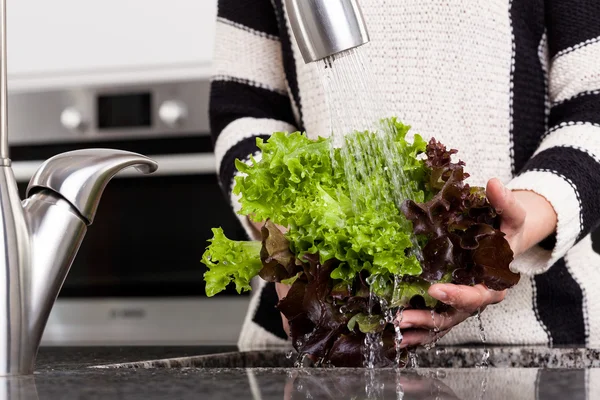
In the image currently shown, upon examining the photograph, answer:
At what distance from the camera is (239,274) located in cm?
94

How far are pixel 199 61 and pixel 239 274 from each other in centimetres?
154

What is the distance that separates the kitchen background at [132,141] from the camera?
2.31 m

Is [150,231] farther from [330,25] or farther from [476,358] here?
[330,25]

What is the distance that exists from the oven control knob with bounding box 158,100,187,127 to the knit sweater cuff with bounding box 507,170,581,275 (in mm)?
1387

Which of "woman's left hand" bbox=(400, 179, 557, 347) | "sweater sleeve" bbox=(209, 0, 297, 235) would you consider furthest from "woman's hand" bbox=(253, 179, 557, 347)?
"sweater sleeve" bbox=(209, 0, 297, 235)

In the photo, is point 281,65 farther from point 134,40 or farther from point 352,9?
point 134,40

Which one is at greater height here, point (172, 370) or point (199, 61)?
point (199, 61)

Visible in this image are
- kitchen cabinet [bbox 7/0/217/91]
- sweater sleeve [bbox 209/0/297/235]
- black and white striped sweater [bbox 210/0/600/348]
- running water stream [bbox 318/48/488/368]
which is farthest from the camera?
kitchen cabinet [bbox 7/0/217/91]

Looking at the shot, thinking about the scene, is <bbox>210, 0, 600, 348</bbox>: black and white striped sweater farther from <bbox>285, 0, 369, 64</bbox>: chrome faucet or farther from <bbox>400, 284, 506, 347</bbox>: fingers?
<bbox>285, 0, 369, 64</bbox>: chrome faucet

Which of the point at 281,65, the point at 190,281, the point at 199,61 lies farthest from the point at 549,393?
the point at 199,61

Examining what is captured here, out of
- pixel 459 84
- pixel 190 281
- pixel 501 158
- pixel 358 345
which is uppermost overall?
pixel 459 84

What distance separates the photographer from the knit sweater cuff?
3.53 feet

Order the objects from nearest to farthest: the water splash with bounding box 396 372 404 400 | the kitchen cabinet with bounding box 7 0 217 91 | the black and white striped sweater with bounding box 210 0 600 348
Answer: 1. the water splash with bounding box 396 372 404 400
2. the black and white striped sweater with bounding box 210 0 600 348
3. the kitchen cabinet with bounding box 7 0 217 91

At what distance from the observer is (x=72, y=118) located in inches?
95.7
